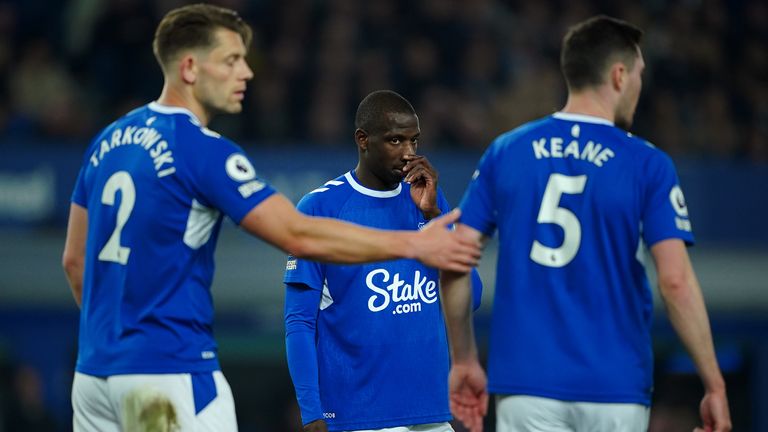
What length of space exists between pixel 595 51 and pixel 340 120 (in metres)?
8.87

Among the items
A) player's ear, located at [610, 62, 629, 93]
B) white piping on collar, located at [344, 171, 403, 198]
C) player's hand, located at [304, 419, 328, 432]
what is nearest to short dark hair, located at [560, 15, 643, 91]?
player's ear, located at [610, 62, 629, 93]

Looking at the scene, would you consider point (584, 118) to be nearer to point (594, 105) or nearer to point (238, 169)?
point (594, 105)

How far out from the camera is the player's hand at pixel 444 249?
5.07 meters

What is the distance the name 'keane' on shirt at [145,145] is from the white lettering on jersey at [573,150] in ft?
4.87

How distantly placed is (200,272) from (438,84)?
9276mm

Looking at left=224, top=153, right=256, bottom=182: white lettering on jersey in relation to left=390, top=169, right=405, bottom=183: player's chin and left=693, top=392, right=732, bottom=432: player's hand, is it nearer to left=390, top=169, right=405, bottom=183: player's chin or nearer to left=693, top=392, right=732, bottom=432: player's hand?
left=390, top=169, right=405, bottom=183: player's chin

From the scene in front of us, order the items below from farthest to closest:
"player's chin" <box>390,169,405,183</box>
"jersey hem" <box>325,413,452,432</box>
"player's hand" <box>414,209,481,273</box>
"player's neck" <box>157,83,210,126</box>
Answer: "player's chin" <box>390,169,405,183</box> < "jersey hem" <box>325,413,452,432</box> < "player's neck" <box>157,83,210,126</box> < "player's hand" <box>414,209,481,273</box>

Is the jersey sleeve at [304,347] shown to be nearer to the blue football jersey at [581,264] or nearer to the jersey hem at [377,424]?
the jersey hem at [377,424]

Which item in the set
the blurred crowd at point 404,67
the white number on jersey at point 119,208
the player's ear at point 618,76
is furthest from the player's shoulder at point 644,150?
the blurred crowd at point 404,67

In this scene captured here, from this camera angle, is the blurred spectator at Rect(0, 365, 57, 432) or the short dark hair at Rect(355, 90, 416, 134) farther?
the blurred spectator at Rect(0, 365, 57, 432)

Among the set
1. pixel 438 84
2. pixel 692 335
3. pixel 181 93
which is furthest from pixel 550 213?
pixel 438 84

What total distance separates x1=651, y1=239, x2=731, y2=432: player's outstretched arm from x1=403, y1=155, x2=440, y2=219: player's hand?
4.30ft

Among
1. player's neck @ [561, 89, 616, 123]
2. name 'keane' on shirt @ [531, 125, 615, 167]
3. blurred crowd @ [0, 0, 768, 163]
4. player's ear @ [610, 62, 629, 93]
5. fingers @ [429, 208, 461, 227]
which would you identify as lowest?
fingers @ [429, 208, 461, 227]

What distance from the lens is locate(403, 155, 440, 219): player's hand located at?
5957 mm
